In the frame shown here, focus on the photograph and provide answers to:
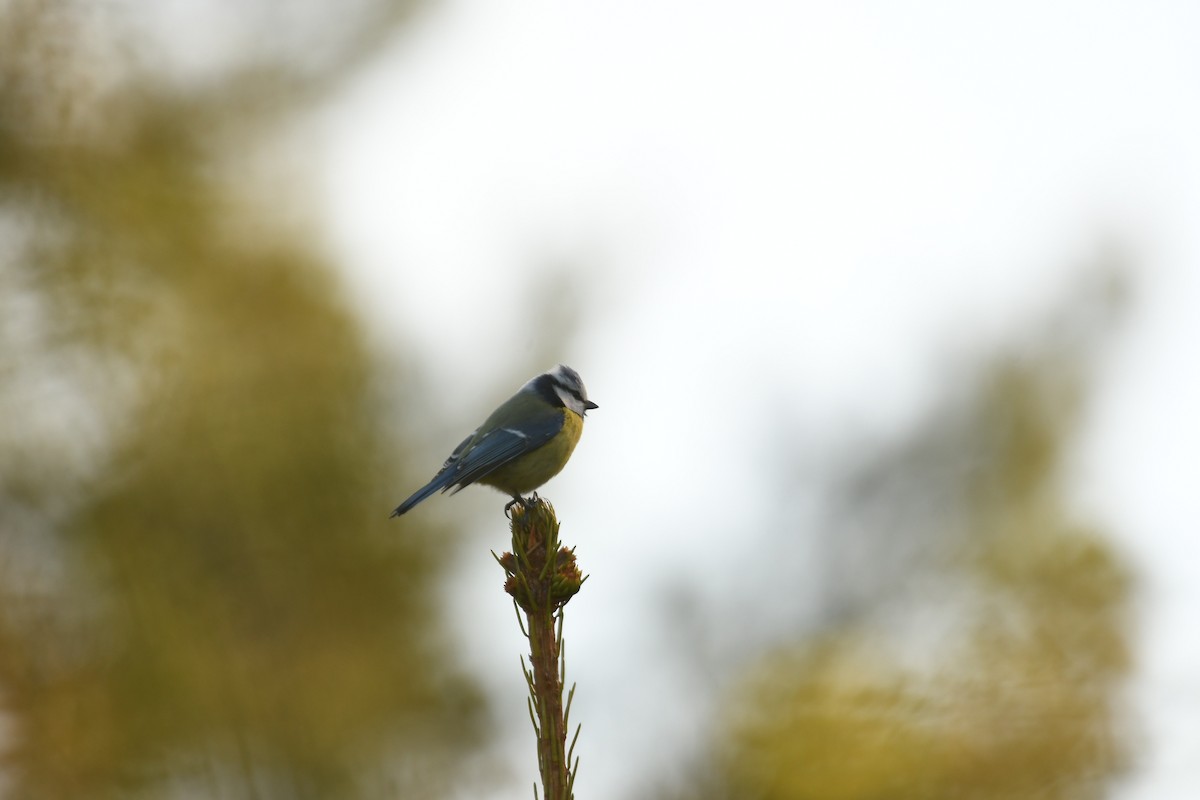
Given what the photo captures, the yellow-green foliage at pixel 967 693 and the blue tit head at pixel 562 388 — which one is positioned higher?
the blue tit head at pixel 562 388

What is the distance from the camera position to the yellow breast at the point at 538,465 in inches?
96.1

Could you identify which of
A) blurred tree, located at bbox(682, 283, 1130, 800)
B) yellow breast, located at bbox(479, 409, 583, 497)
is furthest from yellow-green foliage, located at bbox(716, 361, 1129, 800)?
yellow breast, located at bbox(479, 409, 583, 497)

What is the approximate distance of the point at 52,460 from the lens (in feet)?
8.46

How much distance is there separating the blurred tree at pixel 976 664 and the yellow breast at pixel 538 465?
0.73 metres

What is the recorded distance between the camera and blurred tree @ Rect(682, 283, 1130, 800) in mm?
2080

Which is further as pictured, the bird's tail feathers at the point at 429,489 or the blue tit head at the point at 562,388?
the blue tit head at the point at 562,388

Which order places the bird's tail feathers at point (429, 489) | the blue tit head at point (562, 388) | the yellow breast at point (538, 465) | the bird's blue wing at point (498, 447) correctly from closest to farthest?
1. the bird's tail feathers at point (429, 489)
2. the bird's blue wing at point (498, 447)
3. the yellow breast at point (538, 465)
4. the blue tit head at point (562, 388)

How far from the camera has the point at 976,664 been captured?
219 centimetres

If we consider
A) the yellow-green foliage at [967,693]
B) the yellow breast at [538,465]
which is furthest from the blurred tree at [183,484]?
the yellow-green foliage at [967,693]

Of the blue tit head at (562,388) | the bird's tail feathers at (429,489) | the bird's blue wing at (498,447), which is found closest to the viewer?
the bird's tail feathers at (429,489)

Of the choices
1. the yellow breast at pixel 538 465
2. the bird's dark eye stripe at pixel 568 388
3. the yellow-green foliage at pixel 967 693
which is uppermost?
the bird's dark eye stripe at pixel 568 388

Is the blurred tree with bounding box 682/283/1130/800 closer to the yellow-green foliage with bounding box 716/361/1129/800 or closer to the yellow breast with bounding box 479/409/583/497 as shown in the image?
the yellow-green foliage with bounding box 716/361/1129/800

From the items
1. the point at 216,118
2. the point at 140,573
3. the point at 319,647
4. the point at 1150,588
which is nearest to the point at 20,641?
the point at 140,573

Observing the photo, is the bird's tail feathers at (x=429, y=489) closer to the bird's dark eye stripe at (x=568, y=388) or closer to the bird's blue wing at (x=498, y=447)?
the bird's blue wing at (x=498, y=447)
